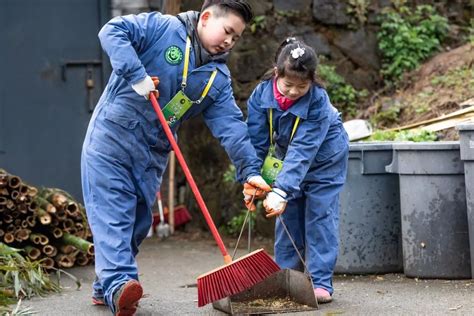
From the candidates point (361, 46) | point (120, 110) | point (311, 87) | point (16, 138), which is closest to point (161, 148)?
point (120, 110)

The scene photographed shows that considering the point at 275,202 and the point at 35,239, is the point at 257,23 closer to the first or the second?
the point at 35,239

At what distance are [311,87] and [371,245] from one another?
1.69 metres

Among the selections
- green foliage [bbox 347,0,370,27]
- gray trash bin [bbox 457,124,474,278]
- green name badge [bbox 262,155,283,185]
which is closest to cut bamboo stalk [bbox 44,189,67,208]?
green name badge [bbox 262,155,283,185]

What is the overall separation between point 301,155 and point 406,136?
77.5 inches

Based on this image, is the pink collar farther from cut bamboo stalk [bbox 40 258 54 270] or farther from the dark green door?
the dark green door

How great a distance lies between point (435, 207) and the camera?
6.69 meters

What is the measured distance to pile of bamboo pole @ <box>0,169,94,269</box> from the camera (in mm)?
7484

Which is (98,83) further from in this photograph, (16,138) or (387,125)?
(387,125)

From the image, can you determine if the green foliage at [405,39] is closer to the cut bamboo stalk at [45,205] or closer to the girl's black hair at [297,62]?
the cut bamboo stalk at [45,205]

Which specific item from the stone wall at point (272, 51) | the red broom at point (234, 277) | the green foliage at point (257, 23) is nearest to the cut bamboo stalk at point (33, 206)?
the stone wall at point (272, 51)

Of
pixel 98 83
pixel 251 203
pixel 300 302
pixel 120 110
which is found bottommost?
pixel 300 302

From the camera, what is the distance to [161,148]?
5.73 metres

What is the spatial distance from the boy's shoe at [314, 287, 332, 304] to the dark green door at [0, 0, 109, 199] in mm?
4065

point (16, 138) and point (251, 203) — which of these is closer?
point (251, 203)
